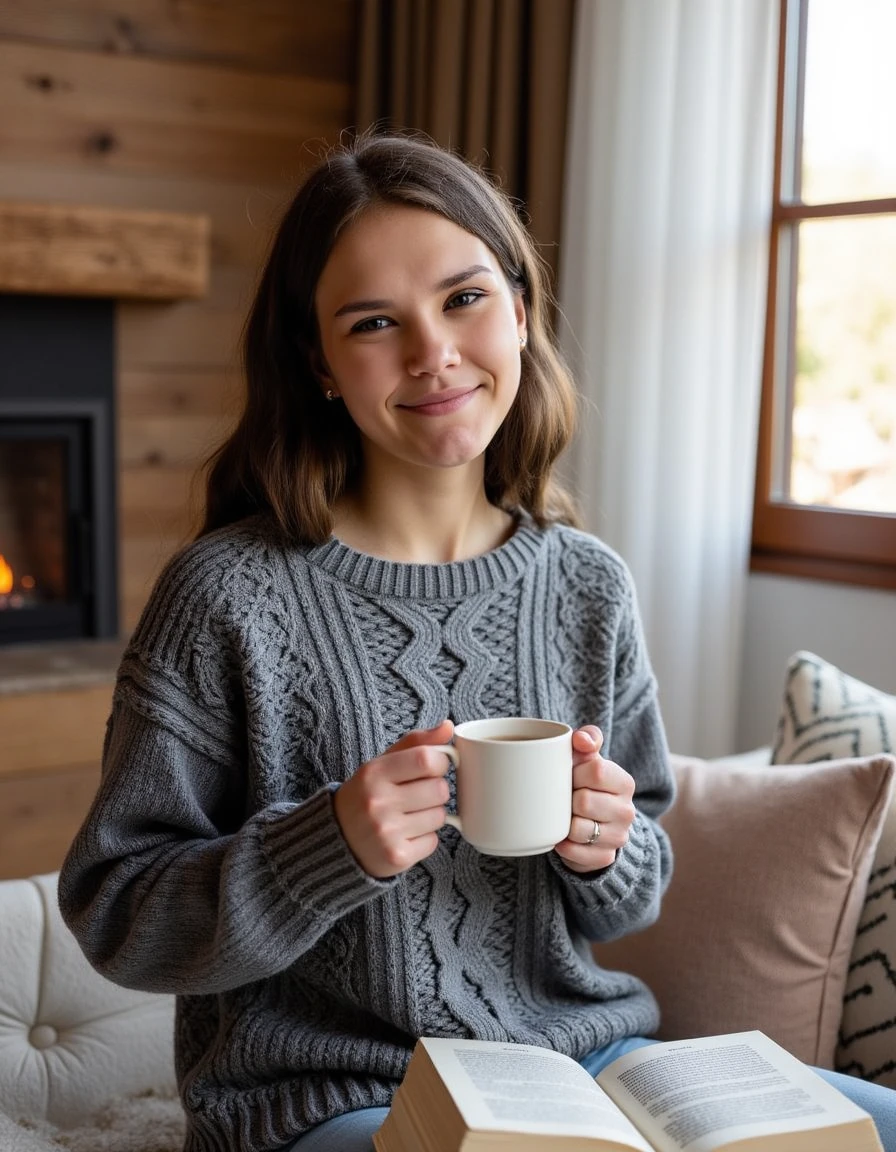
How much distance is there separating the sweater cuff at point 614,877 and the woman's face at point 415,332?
379 millimetres

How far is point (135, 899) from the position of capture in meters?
1.16

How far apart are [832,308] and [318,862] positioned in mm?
1902

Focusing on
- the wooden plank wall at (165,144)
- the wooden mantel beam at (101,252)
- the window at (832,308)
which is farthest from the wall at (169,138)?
the window at (832,308)

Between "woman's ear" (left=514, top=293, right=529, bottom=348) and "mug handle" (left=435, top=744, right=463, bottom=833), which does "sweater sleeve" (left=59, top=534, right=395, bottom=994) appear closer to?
"mug handle" (left=435, top=744, right=463, bottom=833)

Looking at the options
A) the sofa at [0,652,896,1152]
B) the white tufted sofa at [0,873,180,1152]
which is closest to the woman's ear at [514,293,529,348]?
the sofa at [0,652,896,1152]

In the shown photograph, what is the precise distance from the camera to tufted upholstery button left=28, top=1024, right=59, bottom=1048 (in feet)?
5.02

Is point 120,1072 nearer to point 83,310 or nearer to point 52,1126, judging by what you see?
point 52,1126

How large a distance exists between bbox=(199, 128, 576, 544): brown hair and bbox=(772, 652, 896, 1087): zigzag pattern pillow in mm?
450

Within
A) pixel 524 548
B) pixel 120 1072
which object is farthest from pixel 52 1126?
pixel 524 548

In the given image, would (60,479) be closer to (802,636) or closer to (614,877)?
(802,636)

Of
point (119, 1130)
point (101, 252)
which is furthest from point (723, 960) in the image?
point (101, 252)

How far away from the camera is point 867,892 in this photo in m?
1.49

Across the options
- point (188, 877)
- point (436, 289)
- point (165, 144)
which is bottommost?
point (188, 877)

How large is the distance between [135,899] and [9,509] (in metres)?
2.20
